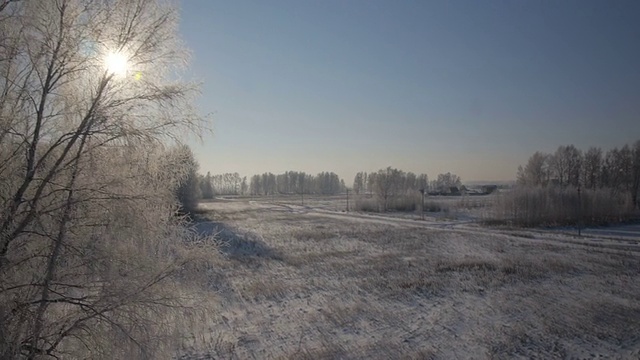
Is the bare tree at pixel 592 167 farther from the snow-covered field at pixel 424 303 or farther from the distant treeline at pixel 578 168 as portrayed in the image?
the snow-covered field at pixel 424 303

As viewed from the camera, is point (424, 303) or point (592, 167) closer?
point (424, 303)

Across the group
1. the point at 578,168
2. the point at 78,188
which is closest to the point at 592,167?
the point at 578,168

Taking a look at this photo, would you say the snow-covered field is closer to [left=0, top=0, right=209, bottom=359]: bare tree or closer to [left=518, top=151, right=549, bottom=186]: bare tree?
[left=0, top=0, right=209, bottom=359]: bare tree

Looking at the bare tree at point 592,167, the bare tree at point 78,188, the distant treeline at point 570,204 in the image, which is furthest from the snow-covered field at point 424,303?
the bare tree at point 592,167

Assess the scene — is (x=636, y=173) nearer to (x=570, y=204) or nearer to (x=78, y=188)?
(x=570, y=204)

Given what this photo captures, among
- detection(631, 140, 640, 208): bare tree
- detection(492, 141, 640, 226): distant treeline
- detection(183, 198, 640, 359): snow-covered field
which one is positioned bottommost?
detection(183, 198, 640, 359): snow-covered field

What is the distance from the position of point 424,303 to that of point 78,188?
43.0ft

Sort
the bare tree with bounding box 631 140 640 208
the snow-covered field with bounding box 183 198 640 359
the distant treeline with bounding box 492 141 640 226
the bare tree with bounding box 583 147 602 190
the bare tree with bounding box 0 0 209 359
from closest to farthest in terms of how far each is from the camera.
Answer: the bare tree with bounding box 0 0 209 359 < the snow-covered field with bounding box 183 198 640 359 < the distant treeline with bounding box 492 141 640 226 < the bare tree with bounding box 631 140 640 208 < the bare tree with bounding box 583 147 602 190

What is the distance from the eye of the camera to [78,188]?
16.9 feet

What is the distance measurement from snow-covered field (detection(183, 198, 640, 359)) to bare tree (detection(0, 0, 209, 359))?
1.30 meters

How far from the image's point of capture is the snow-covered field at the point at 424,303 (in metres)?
10.7

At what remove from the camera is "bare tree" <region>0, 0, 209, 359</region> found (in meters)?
4.91

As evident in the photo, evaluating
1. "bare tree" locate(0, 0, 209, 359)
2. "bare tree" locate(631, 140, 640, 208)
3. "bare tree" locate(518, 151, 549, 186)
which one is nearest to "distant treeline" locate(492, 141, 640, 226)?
"bare tree" locate(631, 140, 640, 208)

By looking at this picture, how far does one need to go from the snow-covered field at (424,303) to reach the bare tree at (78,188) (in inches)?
51.1
